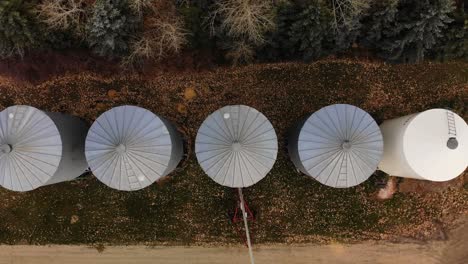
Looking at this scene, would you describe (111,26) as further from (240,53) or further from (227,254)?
(227,254)

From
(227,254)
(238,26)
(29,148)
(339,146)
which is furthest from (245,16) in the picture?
(227,254)

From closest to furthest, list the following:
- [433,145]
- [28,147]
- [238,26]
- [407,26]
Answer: [28,147]
[433,145]
[407,26]
[238,26]

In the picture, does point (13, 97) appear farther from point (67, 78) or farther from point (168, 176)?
point (168, 176)

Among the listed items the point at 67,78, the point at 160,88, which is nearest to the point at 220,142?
the point at 160,88

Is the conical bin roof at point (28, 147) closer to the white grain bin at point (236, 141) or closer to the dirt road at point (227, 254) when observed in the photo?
the dirt road at point (227, 254)

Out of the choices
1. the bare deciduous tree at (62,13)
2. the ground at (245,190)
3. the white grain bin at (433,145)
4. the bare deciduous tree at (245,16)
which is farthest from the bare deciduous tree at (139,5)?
the white grain bin at (433,145)

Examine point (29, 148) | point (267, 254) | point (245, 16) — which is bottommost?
point (267, 254)
